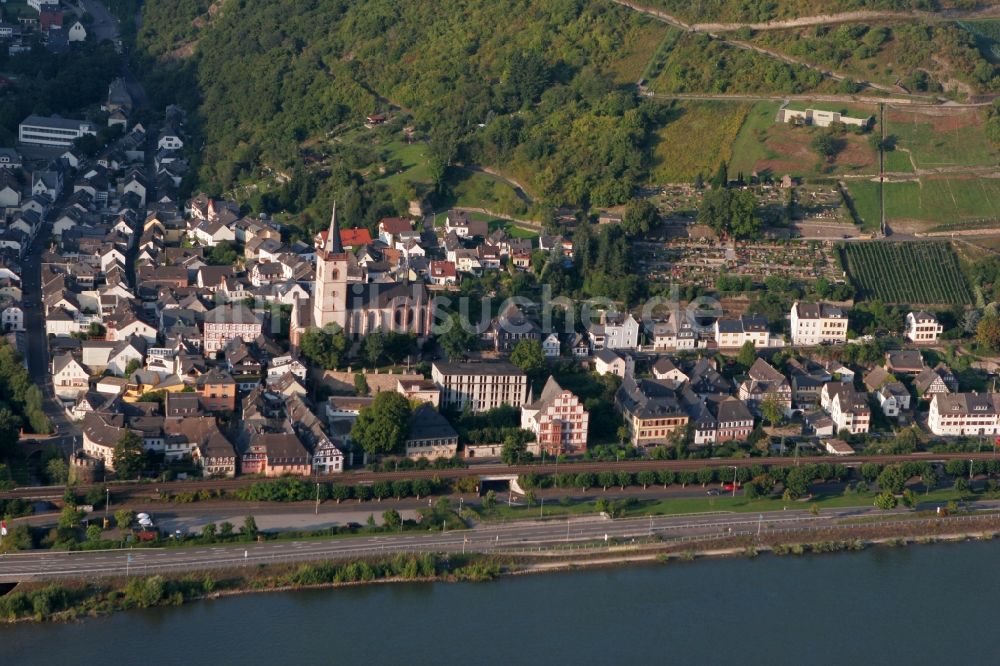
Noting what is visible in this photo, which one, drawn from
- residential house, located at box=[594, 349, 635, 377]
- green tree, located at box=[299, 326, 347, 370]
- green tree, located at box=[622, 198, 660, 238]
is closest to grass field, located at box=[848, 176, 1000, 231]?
green tree, located at box=[622, 198, 660, 238]

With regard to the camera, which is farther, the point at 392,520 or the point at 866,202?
the point at 866,202

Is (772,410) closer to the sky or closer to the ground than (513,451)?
closer to the sky

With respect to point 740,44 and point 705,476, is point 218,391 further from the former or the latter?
point 740,44

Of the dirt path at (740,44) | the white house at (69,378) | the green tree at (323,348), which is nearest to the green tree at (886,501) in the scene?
the green tree at (323,348)

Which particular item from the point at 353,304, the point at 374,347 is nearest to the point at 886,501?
the point at 374,347

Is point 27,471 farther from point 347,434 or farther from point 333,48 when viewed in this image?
point 333,48
